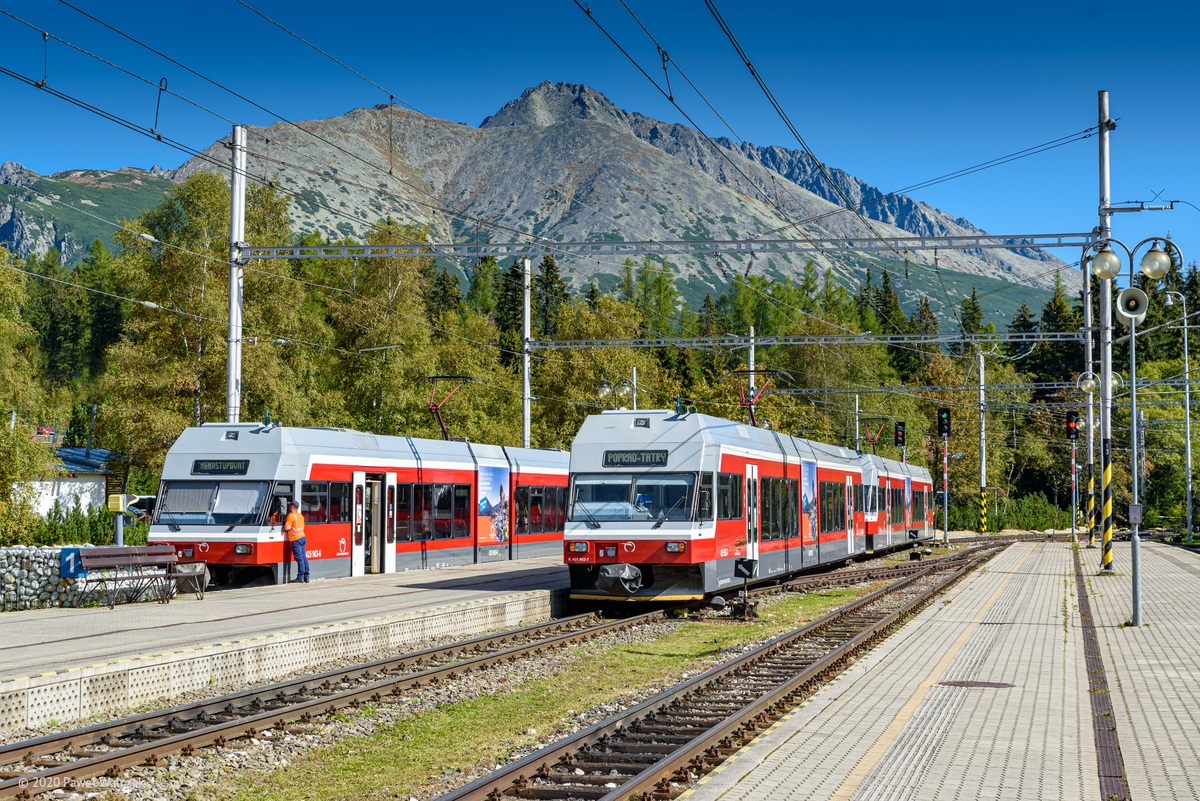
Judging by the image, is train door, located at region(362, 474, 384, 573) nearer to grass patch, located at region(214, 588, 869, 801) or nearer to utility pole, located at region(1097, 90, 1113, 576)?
grass patch, located at region(214, 588, 869, 801)

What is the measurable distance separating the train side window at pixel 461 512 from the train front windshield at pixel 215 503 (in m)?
→ 7.70

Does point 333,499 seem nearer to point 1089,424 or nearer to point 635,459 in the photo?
point 635,459

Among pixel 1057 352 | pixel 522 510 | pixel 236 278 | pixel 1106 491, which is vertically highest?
pixel 1057 352

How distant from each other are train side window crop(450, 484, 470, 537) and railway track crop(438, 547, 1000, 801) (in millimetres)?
14295

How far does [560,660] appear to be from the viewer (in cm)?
1595

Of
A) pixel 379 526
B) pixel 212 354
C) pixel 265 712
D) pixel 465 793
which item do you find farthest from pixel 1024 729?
pixel 212 354

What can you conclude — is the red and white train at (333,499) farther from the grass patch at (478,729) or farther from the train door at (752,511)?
the grass patch at (478,729)

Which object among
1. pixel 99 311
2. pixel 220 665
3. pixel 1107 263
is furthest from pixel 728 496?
pixel 99 311

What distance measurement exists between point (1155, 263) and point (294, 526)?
15698 mm

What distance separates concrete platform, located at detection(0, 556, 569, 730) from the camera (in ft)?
37.8

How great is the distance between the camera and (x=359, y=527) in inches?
1057

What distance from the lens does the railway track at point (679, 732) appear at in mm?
8562

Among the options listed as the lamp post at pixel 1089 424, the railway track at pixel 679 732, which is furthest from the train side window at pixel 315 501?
the lamp post at pixel 1089 424

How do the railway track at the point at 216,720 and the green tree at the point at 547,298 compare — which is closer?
the railway track at the point at 216,720
